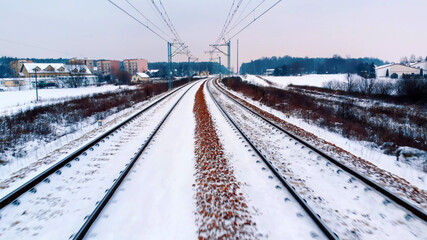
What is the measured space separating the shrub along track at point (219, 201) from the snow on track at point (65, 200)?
2.05 metres

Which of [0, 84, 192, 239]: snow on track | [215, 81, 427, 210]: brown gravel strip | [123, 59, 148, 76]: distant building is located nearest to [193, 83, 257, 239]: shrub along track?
[0, 84, 192, 239]: snow on track

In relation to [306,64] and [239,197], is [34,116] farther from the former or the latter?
[306,64]

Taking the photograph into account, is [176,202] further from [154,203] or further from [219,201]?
[219,201]

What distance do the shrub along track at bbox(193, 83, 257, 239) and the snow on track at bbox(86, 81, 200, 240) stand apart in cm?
19

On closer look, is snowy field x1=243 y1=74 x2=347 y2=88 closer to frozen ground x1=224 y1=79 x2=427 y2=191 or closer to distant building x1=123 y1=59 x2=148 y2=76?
frozen ground x1=224 y1=79 x2=427 y2=191

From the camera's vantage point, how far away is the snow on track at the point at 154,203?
3.63 meters

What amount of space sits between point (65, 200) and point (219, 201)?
3.03m

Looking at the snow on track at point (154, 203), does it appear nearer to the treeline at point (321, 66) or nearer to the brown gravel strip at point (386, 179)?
the brown gravel strip at point (386, 179)

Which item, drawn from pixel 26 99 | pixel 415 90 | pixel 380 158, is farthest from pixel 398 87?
pixel 26 99

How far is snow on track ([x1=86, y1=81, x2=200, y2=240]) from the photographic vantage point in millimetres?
3629

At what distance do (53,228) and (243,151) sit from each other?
5165 millimetres

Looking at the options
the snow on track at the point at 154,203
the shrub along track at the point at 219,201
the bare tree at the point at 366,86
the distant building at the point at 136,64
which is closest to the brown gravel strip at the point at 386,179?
the shrub along track at the point at 219,201

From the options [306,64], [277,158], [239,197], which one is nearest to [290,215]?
[239,197]

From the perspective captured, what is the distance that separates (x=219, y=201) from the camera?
4449mm
